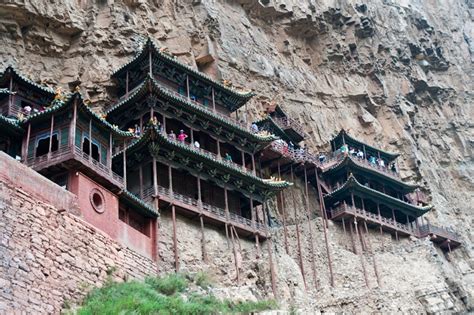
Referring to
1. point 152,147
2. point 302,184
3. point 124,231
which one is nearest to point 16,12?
point 152,147

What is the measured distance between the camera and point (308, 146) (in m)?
43.5

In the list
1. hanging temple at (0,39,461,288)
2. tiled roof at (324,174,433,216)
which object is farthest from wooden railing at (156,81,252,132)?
tiled roof at (324,174,433,216)

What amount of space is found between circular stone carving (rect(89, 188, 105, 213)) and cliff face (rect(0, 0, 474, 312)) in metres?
8.41

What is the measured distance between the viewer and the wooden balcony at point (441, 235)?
141 ft

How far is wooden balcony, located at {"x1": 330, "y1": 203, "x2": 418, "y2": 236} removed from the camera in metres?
39.1

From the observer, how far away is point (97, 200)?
23125mm

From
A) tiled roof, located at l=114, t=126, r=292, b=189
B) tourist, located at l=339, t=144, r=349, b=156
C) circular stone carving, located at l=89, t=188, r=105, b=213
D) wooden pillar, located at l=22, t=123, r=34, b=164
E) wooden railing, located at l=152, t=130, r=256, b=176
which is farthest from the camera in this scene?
tourist, located at l=339, t=144, r=349, b=156

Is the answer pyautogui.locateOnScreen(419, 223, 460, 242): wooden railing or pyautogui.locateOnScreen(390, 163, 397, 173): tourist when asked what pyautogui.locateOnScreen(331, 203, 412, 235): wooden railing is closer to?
A: pyautogui.locateOnScreen(419, 223, 460, 242): wooden railing

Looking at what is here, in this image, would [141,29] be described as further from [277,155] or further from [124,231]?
[124,231]

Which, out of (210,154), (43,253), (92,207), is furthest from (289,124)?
(43,253)

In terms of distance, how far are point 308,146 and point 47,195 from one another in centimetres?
2542

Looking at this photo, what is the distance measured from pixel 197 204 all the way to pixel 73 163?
8.40 m

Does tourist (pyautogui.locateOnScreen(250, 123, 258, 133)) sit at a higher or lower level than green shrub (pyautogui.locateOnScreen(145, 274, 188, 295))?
higher

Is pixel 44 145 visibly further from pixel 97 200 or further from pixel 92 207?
pixel 92 207
